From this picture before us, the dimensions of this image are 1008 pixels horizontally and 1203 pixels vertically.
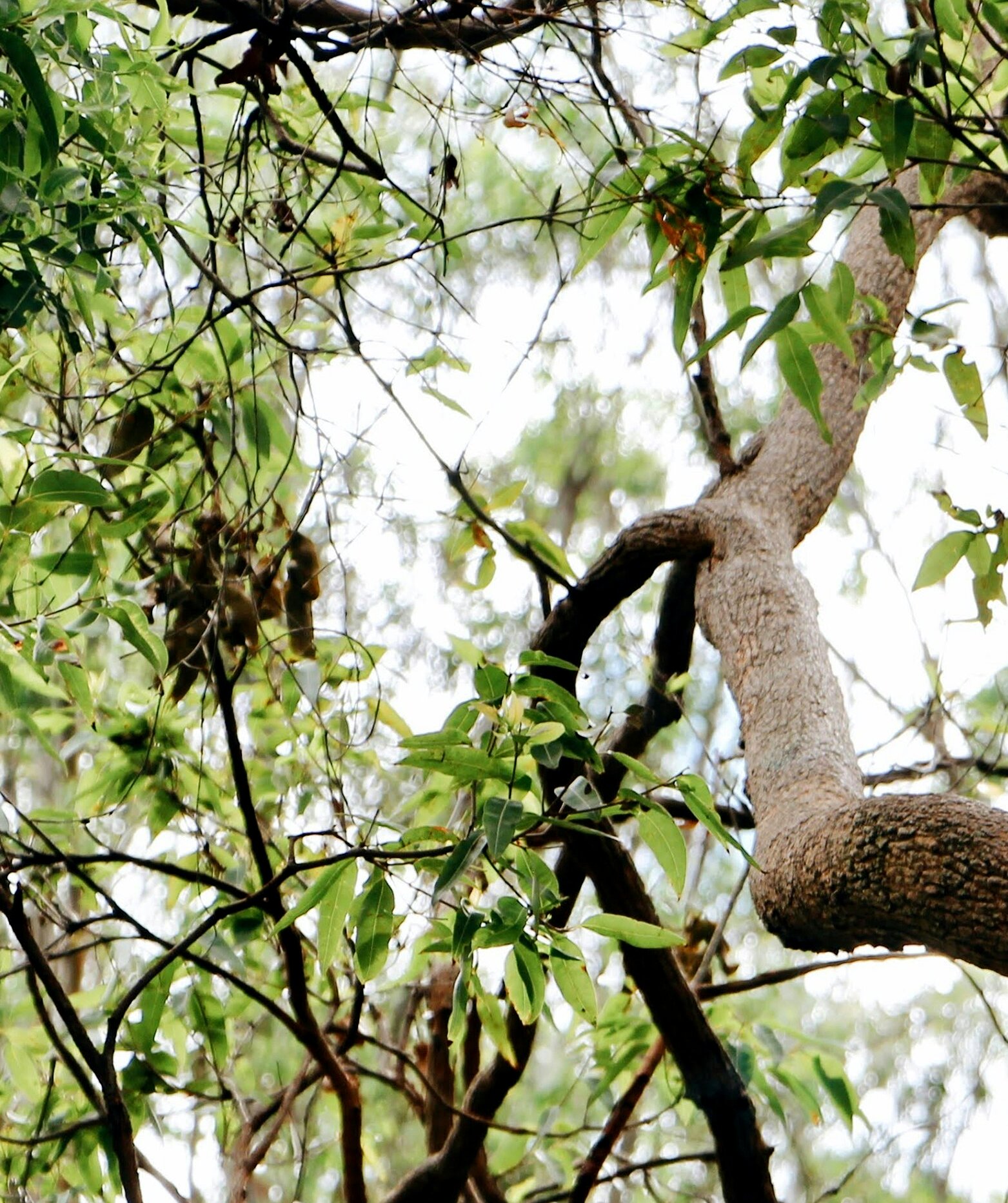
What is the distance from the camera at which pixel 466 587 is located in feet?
4.91

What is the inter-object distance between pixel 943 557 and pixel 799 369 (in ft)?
1.01

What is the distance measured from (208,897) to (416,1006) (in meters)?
0.34

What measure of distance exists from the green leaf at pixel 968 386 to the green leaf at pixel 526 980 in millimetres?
680

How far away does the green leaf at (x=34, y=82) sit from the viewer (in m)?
0.77

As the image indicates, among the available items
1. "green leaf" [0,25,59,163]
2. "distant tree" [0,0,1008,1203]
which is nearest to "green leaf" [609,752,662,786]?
"distant tree" [0,0,1008,1203]

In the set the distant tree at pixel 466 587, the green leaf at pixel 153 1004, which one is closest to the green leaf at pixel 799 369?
the distant tree at pixel 466 587

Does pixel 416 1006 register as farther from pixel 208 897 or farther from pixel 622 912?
pixel 622 912

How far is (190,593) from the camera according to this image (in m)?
1.38

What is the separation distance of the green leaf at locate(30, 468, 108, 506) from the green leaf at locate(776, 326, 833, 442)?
521 millimetres

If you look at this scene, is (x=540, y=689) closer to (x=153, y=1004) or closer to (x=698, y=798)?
(x=698, y=798)

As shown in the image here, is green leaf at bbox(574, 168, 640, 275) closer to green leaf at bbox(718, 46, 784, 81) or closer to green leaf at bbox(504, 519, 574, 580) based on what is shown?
green leaf at bbox(718, 46, 784, 81)

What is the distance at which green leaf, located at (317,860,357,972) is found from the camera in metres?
0.98

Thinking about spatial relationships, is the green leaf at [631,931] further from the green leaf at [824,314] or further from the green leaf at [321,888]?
the green leaf at [824,314]

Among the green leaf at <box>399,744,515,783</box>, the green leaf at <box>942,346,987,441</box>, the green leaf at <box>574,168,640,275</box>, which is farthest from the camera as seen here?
the green leaf at <box>942,346,987,441</box>
